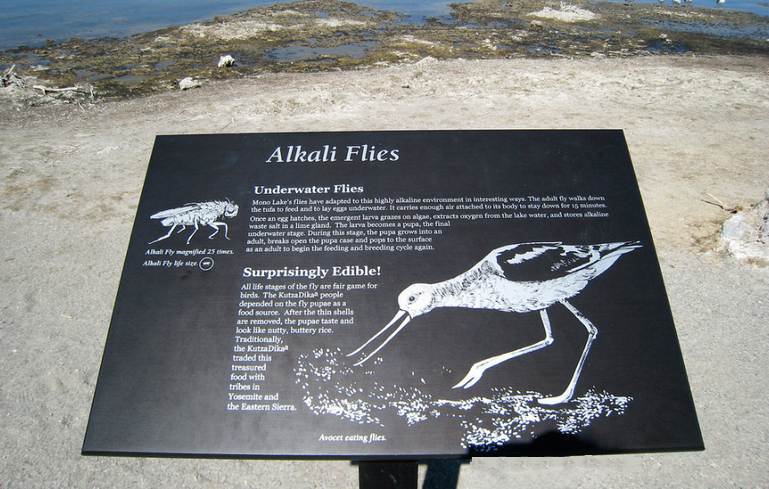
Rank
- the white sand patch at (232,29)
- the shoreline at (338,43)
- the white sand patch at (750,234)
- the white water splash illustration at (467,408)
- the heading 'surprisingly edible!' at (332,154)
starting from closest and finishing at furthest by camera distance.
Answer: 1. the white water splash illustration at (467,408)
2. the heading 'surprisingly edible!' at (332,154)
3. the white sand patch at (750,234)
4. the shoreline at (338,43)
5. the white sand patch at (232,29)

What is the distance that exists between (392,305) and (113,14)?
2454 centimetres

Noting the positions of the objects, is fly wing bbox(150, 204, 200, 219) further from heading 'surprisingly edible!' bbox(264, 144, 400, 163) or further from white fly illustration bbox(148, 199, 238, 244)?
heading 'surprisingly edible!' bbox(264, 144, 400, 163)

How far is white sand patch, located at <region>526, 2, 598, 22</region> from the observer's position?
1950cm

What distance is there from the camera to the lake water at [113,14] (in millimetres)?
17797

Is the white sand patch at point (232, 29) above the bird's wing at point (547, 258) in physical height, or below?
below

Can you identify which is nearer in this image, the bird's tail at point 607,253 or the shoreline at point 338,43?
the bird's tail at point 607,253

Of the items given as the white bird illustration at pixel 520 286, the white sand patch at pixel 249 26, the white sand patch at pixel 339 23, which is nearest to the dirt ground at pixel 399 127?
the white bird illustration at pixel 520 286

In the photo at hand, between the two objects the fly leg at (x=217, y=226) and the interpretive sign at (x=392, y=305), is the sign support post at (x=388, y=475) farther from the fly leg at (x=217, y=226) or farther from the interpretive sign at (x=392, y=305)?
the fly leg at (x=217, y=226)

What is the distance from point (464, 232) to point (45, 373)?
4016 millimetres

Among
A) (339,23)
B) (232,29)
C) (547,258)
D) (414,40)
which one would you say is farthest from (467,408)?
(339,23)

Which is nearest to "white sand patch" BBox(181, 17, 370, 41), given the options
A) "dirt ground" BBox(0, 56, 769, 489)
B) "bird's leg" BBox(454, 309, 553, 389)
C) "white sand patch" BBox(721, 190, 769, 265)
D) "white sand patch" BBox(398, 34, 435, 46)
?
"white sand patch" BBox(398, 34, 435, 46)

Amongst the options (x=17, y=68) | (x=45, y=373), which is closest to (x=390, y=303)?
(x=45, y=373)

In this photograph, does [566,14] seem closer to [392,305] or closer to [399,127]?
[399,127]

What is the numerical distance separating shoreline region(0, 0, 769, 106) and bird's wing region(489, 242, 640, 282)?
10.9 metres
